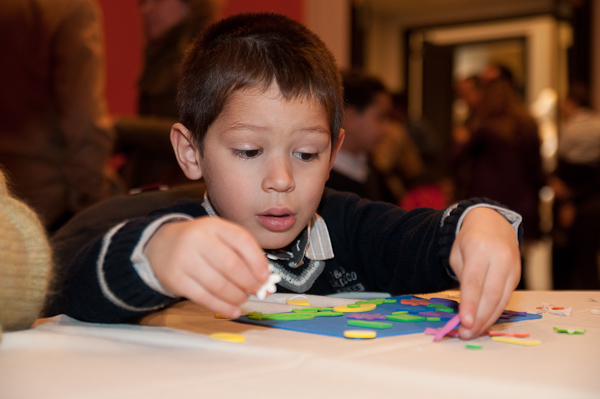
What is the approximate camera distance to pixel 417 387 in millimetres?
552

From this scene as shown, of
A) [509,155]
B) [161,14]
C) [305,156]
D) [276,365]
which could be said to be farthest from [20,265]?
[509,155]

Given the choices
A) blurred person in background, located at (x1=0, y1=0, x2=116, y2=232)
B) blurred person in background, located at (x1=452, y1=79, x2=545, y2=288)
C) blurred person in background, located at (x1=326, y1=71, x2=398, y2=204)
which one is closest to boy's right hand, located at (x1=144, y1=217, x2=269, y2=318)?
blurred person in background, located at (x1=0, y1=0, x2=116, y2=232)

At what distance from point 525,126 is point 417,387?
3741mm

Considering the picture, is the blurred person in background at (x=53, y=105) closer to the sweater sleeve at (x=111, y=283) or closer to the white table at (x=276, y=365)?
the sweater sleeve at (x=111, y=283)

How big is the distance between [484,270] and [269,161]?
1.25 feet

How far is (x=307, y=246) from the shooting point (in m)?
1.25

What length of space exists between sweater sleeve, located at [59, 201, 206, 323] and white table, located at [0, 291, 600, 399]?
3 cm

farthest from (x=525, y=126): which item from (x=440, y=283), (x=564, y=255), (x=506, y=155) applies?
(x=440, y=283)

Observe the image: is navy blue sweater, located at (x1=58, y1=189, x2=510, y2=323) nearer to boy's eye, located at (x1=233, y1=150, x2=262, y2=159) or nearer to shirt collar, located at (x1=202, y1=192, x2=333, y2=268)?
shirt collar, located at (x1=202, y1=192, x2=333, y2=268)

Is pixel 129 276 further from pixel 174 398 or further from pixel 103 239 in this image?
pixel 174 398

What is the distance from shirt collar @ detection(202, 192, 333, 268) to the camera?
1202 mm

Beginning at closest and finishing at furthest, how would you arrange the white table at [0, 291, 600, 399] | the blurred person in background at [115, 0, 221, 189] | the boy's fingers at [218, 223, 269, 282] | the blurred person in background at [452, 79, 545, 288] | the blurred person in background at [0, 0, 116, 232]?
1. the white table at [0, 291, 600, 399]
2. the boy's fingers at [218, 223, 269, 282]
3. the blurred person in background at [0, 0, 116, 232]
4. the blurred person in background at [115, 0, 221, 189]
5. the blurred person in background at [452, 79, 545, 288]

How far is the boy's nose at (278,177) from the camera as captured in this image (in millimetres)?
988

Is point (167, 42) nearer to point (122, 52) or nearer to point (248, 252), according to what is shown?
point (122, 52)
